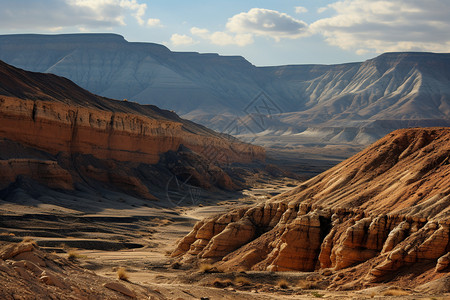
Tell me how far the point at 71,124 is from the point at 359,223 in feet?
142

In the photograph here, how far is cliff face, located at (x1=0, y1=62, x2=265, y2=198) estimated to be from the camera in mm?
51781

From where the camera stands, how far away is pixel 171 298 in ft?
51.4

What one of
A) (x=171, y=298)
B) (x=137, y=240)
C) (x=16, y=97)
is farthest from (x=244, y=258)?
(x=16, y=97)

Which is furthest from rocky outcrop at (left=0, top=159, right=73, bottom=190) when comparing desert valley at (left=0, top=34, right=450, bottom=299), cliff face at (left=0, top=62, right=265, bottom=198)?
desert valley at (left=0, top=34, right=450, bottom=299)

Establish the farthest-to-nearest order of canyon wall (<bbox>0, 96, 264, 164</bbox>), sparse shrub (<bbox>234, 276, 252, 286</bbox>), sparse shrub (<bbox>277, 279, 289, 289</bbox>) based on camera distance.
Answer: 1. canyon wall (<bbox>0, 96, 264, 164</bbox>)
2. sparse shrub (<bbox>234, 276, 252, 286</bbox>)
3. sparse shrub (<bbox>277, 279, 289, 289</bbox>)

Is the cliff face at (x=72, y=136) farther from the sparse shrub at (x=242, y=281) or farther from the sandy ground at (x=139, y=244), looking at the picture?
the sparse shrub at (x=242, y=281)

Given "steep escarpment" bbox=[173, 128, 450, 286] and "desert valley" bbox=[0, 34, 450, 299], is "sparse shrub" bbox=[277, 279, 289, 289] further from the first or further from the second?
"steep escarpment" bbox=[173, 128, 450, 286]

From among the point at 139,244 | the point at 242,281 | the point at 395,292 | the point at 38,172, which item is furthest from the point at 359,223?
the point at 38,172

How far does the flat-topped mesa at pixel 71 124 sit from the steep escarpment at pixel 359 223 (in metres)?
29.3

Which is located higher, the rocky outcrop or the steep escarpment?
the steep escarpment

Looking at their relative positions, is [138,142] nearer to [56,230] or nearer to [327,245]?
[56,230]

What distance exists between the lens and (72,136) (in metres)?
60.4

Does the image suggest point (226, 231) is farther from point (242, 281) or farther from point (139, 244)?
point (139, 244)

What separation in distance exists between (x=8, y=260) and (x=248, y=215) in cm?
1525
